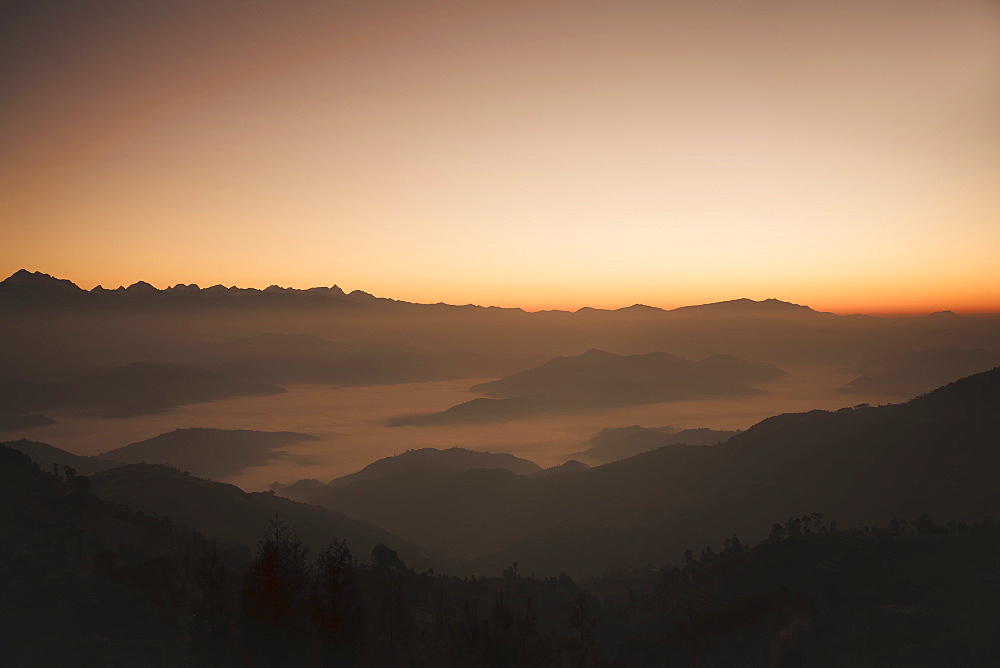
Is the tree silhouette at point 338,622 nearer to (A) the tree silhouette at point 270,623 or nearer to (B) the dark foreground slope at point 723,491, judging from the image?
(A) the tree silhouette at point 270,623

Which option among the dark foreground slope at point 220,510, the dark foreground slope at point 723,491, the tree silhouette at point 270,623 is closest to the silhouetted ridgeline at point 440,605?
the tree silhouette at point 270,623

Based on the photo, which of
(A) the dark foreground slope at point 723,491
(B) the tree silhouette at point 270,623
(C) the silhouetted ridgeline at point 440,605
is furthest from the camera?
(A) the dark foreground slope at point 723,491

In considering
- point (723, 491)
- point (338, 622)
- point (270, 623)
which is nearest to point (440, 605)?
point (338, 622)

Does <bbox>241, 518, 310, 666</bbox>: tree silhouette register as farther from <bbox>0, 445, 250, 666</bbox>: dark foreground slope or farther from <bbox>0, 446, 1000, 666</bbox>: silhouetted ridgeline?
<bbox>0, 445, 250, 666</bbox>: dark foreground slope

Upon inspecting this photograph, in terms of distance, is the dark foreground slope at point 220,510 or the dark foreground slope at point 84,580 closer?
the dark foreground slope at point 84,580

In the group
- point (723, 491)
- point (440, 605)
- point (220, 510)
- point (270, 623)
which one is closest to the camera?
point (270, 623)

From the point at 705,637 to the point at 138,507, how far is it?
7427 centimetres

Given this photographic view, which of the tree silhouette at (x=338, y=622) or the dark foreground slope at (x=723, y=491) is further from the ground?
the tree silhouette at (x=338, y=622)

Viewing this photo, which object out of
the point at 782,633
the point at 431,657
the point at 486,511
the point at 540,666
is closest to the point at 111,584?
the point at 431,657

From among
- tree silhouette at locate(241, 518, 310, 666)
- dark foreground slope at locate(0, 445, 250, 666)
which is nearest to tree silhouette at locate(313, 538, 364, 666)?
tree silhouette at locate(241, 518, 310, 666)

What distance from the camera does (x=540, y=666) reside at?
38.2 metres

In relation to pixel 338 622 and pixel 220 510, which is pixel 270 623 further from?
pixel 220 510

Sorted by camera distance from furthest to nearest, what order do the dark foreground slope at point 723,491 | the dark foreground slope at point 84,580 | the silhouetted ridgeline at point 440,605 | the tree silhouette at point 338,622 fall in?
the dark foreground slope at point 723,491 < the dark foreground slope at point 84,580 < the silhouetted ridgeline at point 440,605 < the tree silhouette at point 338,622

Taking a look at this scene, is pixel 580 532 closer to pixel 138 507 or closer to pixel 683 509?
pixel 683 509
